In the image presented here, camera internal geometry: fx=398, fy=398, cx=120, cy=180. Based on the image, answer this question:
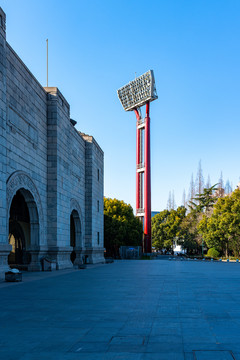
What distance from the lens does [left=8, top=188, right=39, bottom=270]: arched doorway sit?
23.2 meters

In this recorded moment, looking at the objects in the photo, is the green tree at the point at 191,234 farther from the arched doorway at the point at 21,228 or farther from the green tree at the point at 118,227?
the arched doorway at the point at 21,228

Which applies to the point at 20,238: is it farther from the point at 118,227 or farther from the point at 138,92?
the point at 138,92

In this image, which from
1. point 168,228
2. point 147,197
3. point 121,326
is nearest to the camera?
point 121,326

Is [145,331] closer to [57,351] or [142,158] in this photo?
[57,351]

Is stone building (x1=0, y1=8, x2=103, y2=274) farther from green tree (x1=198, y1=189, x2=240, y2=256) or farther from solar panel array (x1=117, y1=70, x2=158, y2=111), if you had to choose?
solar panel array (x1=117, y1=70, x2=158, y2=111)

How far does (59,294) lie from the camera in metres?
12.4

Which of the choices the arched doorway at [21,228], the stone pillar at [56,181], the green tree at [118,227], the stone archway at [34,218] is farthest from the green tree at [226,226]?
the stone archway at [34,218]

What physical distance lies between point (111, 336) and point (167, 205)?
137027 millimetres

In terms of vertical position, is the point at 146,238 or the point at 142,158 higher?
the point at 142,158

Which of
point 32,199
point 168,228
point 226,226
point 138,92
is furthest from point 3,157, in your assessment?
point 168,228

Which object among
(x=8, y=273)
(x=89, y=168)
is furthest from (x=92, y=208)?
(x=8, y=273)

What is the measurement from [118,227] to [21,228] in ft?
107

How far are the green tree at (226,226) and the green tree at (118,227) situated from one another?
36.4 feet

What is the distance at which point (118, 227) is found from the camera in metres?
59.0
